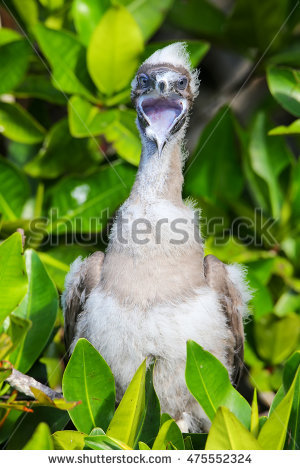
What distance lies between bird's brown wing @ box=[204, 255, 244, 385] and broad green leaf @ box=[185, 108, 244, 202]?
0.58 metres

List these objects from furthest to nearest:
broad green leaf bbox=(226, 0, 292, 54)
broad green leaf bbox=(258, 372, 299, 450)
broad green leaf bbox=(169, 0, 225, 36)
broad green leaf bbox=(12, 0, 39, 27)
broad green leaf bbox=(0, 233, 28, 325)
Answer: broad green leaf bbox=(169, 0, 225, 36), broad green leaf bbox=(226, 0, 292, 54), broad green leaf bbox=(12, 0, 39, 27), broad green leaf bbox=(0, 233, 28, 325), broad green leaf bbox=(258, 372, 299, 450)

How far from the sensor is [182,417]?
2035 mm

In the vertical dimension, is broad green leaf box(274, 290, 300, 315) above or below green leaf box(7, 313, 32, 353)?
above

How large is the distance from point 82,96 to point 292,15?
3.67ft

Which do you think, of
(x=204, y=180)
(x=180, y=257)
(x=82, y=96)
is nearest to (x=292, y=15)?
(x=204, y=180)

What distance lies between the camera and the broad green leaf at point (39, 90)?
8.23ft

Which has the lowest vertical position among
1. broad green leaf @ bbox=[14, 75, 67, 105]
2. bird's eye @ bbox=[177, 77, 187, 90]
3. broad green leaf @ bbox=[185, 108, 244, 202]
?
broad green leaf @ bbox=[185, 108, 244, 202]

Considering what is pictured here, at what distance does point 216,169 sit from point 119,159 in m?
0.46

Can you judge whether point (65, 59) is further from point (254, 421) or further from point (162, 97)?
point (254, 421)

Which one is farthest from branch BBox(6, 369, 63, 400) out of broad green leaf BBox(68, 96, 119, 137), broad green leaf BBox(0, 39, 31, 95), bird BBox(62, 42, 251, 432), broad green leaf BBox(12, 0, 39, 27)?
broad green leaf BBox(12, 0, 39, 27)

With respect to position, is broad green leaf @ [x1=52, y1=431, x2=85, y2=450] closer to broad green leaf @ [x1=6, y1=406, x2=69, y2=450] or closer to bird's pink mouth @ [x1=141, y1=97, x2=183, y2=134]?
broad green leaf @ [x1=6, y1=406, x2=69, y2=450]

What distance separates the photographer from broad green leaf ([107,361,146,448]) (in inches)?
55.2

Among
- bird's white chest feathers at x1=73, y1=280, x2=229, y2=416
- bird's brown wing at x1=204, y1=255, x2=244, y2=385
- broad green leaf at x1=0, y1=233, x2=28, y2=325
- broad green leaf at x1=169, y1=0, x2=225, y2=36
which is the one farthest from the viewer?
broad green leaf at x1=169, y1=0, x2=225, y2=36

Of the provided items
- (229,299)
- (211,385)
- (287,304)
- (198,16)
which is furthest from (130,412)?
(198,16)
